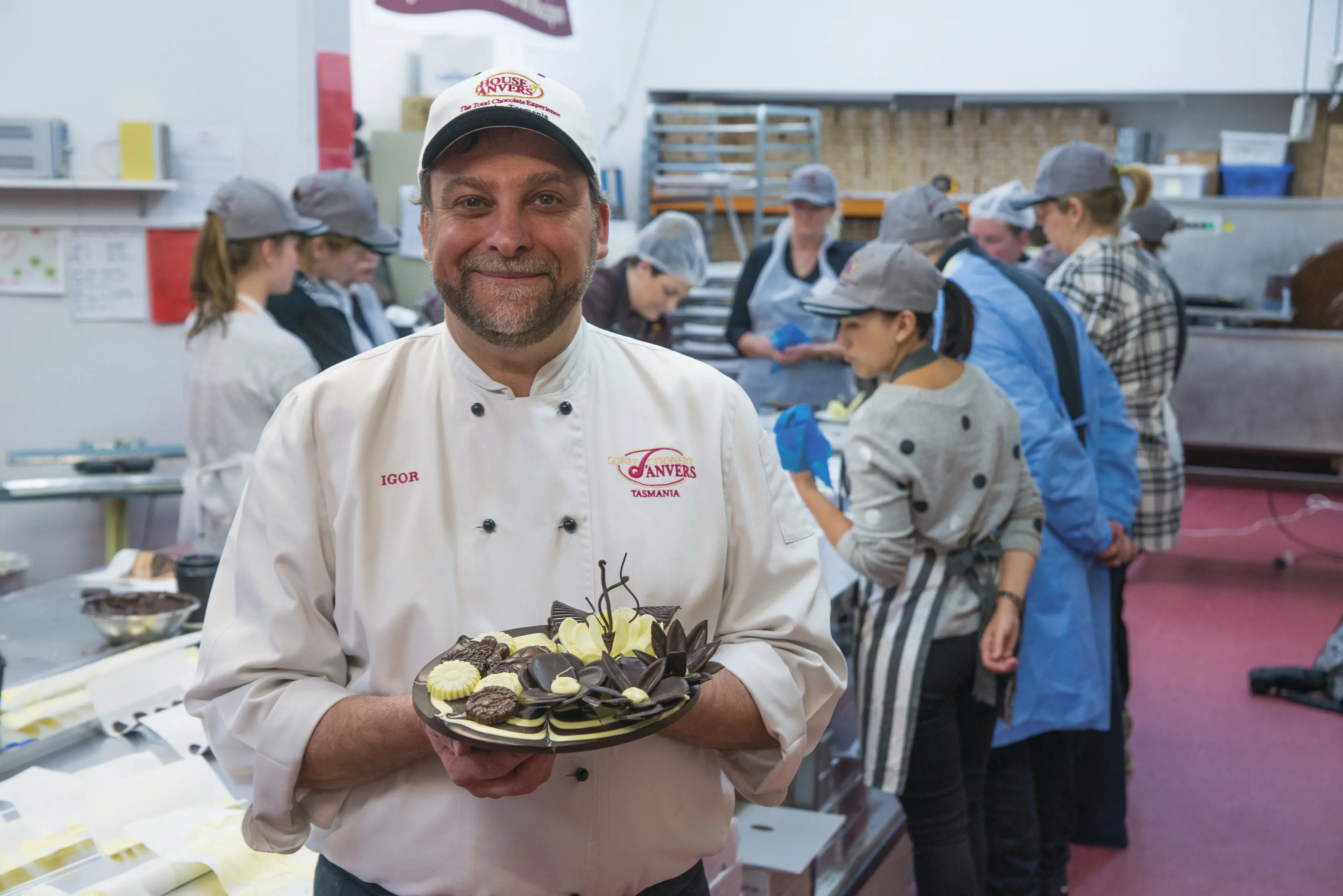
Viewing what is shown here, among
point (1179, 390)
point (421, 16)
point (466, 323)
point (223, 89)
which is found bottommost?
point (1179, 390)

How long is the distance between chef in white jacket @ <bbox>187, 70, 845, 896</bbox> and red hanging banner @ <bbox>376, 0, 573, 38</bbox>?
494 cm

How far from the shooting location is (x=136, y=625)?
2213 mm

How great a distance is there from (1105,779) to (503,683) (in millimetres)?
2863

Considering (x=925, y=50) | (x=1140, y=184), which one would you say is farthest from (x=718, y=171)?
(x=1140, y=184)

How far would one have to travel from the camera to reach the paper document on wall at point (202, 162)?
4.25 meters

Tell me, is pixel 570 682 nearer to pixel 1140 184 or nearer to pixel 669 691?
pixel 669 691

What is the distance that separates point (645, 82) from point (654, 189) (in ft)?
3.92

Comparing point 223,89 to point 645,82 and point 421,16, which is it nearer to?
point 421,16

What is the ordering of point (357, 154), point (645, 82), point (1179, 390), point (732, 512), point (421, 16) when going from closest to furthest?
point (732, 512), point (357, 154), point (421, 16), point (1179, 390), point (645, 82)

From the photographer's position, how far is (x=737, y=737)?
1212mm

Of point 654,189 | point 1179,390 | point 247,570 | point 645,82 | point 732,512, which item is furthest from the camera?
point 645,82

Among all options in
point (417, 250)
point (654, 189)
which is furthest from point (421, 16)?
point (654, 189)

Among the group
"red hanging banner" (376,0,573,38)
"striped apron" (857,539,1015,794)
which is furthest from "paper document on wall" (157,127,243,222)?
"striped apron" (857,539,1015,794)

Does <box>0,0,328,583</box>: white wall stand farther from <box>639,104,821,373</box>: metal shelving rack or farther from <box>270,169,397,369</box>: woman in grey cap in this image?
<box>639,104,821,373</box>: metal shelving rack
